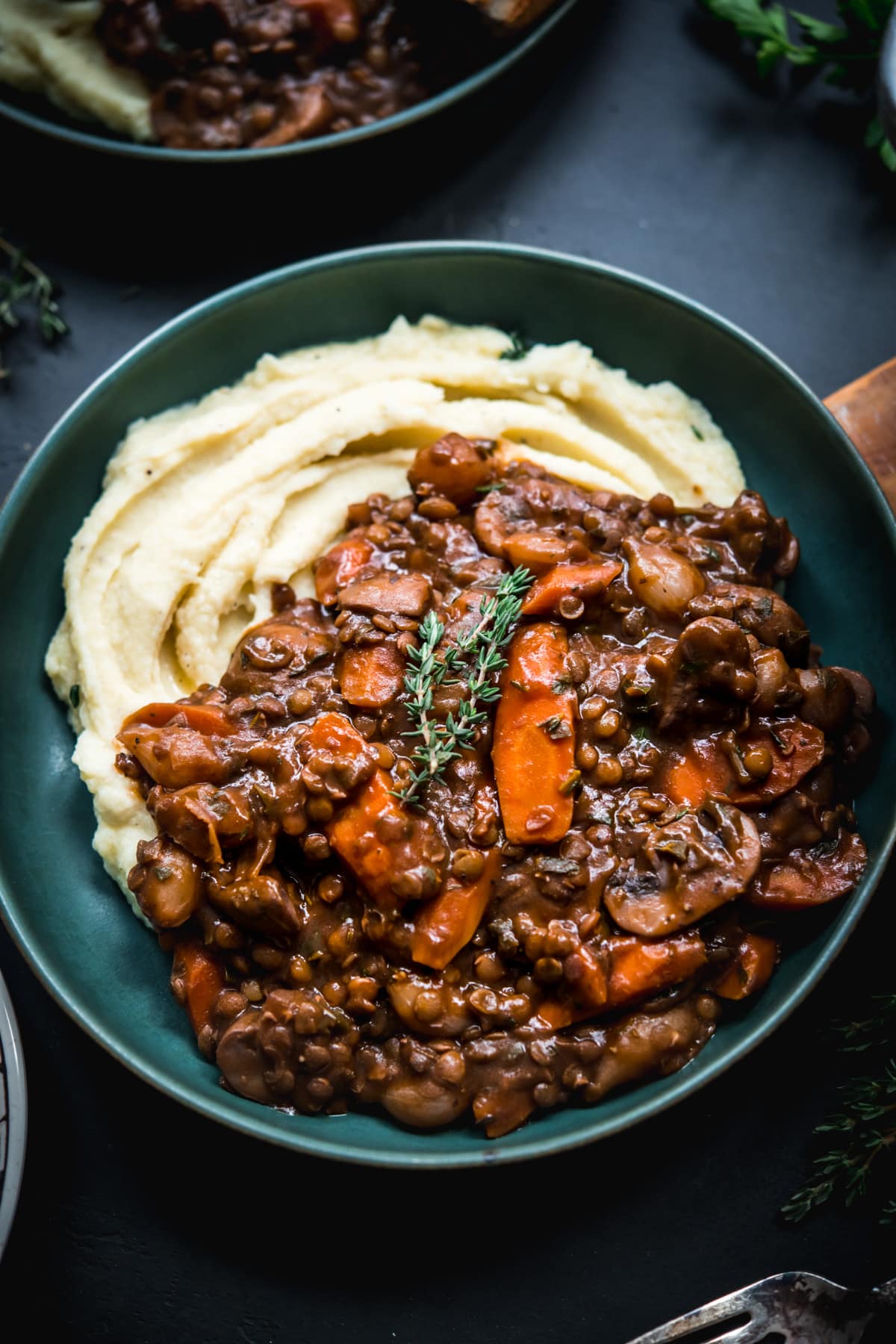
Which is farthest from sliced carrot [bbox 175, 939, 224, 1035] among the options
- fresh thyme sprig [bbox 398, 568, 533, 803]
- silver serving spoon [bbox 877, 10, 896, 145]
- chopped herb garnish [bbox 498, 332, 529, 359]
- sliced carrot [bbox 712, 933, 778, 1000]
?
silver serving spoon [bbox 877, 10, 896, 145]

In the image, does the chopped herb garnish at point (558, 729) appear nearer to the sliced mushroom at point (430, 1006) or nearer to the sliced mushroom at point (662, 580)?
the sliced mushroom at point (662, 580)

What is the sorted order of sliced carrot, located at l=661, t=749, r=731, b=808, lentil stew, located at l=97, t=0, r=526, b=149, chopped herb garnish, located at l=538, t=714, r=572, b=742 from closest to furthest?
chopped herb garnish, located at l=538, t=714, r=572, b=742 < sliced carrot, located at l=661, t=749, r=731, b=808 < lentil stew, located at l=97, t=0, r=526, b=149

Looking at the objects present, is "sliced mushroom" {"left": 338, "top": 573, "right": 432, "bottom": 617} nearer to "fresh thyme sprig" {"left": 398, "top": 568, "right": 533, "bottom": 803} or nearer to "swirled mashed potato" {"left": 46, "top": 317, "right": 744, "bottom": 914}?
"fresh thyme sprig" {"left": 398, "top": 568, "right": 533, "bottom": 803}

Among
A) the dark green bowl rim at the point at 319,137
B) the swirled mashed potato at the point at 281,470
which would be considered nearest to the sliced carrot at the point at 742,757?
the swirled mashed potato at the point at 281,470

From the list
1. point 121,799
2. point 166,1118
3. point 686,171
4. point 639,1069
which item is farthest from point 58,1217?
point 686,171

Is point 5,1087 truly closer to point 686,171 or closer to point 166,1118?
point 166,1118

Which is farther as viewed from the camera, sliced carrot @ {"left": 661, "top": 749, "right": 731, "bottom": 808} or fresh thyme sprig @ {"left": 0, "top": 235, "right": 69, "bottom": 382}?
fresh thyme sprig @ {"left": 0, "top": 235, "right": 69, "bottom": 382}
